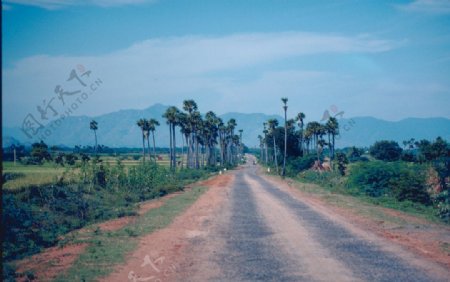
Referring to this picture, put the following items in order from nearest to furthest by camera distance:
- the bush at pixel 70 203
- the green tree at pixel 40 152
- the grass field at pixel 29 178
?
1. the bush at pixel 70 203
2. the grass field at pixel 29 178
3. the green tree at pixel 40 152

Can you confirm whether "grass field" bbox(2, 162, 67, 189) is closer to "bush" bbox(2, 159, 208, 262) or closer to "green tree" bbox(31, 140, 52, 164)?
"bush" bbox(2, 159, 208, 262)

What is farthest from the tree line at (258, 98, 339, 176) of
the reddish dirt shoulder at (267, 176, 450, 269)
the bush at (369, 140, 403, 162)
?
the reddish dirt shoulder at (267, 176, 450, 269)

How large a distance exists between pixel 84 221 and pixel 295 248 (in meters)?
11.6

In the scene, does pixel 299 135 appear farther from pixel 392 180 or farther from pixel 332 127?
pixel 392 180

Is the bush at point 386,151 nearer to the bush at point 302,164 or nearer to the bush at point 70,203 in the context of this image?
the bush at point 302,164

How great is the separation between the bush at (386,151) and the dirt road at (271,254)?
81889mm

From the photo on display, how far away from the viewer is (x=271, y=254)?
11.0 metres

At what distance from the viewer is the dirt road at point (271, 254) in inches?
354

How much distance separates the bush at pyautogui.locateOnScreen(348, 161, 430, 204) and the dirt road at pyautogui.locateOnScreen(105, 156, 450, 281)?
41.2ft

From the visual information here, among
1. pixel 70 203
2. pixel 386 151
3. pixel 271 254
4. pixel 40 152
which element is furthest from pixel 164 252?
pixel 386 151

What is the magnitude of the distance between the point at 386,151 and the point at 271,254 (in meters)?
91.2

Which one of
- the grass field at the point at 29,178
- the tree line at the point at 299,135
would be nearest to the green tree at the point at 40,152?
the grass field at the point at 29,178

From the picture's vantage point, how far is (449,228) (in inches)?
639

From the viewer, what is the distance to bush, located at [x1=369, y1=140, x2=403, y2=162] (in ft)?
304
